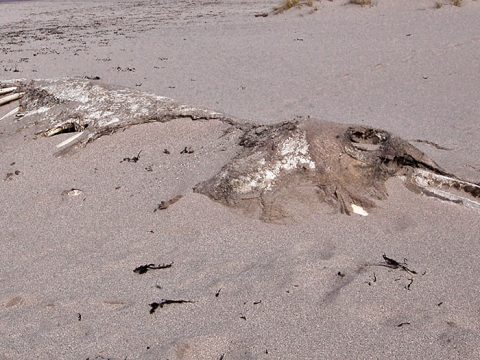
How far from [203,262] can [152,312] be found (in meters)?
0.44

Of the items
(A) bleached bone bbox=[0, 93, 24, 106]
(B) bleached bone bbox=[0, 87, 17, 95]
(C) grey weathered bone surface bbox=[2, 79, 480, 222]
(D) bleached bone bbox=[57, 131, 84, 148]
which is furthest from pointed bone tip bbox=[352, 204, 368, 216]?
(B) bleached bone bbox=[0, 87, 17, 95]

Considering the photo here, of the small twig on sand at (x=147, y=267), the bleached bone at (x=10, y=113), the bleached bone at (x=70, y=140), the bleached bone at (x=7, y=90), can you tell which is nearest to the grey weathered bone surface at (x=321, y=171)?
the small twig on sand at (x=147, y=267)

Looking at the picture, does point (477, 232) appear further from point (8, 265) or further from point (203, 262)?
point (8, 265)

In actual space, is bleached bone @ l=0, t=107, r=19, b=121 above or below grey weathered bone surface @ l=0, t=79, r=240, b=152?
A: below

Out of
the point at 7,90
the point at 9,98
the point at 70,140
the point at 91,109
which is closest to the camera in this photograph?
the point at 70,140

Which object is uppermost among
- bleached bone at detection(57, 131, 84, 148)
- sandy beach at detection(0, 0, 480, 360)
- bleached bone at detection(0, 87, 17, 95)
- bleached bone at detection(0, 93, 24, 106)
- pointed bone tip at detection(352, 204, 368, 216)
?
bleached bone at detection(0, 87, 17, 95)

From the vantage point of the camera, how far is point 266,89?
6.67 m

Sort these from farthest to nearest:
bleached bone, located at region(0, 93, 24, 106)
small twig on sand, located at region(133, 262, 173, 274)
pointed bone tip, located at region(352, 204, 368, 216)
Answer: bleached bone, located at region(0, 93, 24, 106) < pointed bone tip, located at region(352, 204, 368, 216) < small twig on sand, located at region(133, 262, 173, 274)

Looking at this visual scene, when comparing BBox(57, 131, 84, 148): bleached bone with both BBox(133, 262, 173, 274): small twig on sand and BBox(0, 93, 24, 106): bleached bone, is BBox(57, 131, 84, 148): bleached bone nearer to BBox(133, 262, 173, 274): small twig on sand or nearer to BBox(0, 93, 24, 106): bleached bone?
BBox(0, 93, 24, 106): bleached bone

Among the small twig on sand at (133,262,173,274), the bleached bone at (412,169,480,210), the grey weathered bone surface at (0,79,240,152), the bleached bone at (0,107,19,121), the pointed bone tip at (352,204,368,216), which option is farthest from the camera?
the bleached bone at (0,107,19,121)

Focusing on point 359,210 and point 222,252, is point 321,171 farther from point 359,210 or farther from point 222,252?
point 222,252

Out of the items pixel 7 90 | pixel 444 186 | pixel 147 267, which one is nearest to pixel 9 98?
pixel 7 90

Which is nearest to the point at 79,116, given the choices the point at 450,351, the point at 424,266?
the point at 424,266

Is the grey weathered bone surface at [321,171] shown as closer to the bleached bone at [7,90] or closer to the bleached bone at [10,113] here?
the bleached bone at [10,113]
